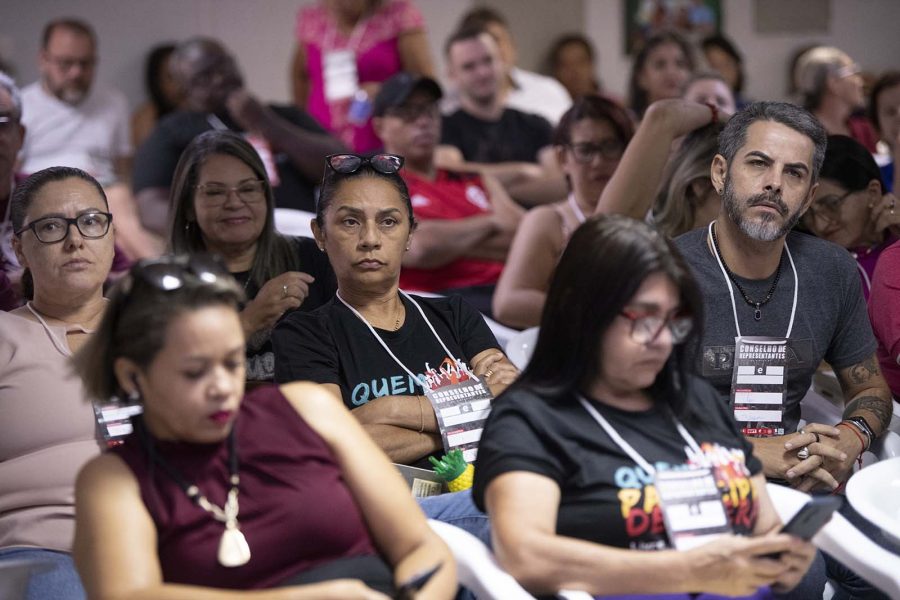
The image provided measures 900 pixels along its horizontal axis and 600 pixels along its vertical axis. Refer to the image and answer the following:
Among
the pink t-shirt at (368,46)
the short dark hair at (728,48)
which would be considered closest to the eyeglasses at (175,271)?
the pink t-shirt at (368,46)

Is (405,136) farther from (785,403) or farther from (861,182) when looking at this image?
(785,403)

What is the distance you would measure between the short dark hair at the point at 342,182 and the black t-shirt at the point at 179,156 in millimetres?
1614

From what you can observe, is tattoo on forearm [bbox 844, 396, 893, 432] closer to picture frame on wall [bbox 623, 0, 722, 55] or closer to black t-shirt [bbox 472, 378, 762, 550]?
black t-shirt [bbox 472, 378, 762, 550]

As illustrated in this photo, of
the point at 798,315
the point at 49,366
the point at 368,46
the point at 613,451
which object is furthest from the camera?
the point at 368,46

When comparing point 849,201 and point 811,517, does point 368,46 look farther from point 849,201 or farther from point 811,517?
point 811,517

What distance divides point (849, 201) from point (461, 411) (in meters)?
1.49

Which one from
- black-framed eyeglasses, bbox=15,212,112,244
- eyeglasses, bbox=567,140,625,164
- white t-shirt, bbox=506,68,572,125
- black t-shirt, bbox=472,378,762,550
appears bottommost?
black t-shirt, bbox=472,378,762,550

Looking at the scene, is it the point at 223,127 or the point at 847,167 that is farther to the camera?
the point at 223,127

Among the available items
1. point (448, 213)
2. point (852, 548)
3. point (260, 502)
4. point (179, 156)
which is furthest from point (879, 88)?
point (260, 502)

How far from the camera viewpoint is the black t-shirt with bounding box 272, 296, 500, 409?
2.38 metres

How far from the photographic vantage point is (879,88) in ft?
15.2

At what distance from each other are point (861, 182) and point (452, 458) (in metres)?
1.63

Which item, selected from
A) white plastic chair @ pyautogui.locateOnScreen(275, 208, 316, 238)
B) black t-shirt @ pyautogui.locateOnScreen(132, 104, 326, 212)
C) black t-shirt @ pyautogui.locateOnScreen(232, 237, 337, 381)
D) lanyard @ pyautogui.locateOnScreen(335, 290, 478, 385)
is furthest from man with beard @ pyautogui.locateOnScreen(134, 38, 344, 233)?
lanyard @ pyautogui.locateOnScreen(335, 290, 478, 385)

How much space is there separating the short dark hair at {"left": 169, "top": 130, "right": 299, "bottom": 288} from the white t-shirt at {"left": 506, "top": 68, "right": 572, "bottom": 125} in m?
3.04
